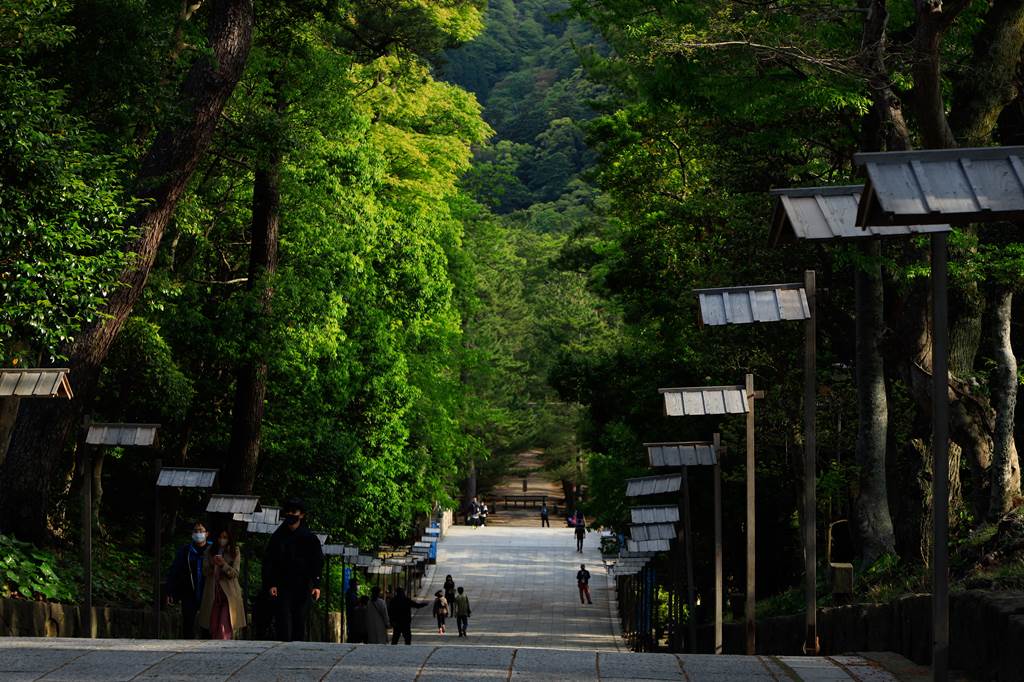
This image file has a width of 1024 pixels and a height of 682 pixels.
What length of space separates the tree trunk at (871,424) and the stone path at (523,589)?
11275mm

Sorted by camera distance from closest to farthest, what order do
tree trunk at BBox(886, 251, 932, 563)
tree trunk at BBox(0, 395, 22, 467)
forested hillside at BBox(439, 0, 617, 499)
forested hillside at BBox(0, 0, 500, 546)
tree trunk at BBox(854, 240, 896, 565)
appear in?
forested hillside at BBox(0, 0, 500, 546) → tree trunk at BBox(886, 251, 932, 563) → tree trunk at BBox(0, 395, 22, 467) → tree trunk at BBox(854, 240, 896, 565) → forested hillside at BBox(439, 0, 617, 499)

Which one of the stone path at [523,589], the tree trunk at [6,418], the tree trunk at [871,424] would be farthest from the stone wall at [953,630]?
the stone path at [523,589]

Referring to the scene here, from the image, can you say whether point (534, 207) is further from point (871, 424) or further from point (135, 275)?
point (135, 275)

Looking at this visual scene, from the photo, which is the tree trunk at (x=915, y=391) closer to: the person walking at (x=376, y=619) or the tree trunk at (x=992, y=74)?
the tree trunk at (x=992, y=74)

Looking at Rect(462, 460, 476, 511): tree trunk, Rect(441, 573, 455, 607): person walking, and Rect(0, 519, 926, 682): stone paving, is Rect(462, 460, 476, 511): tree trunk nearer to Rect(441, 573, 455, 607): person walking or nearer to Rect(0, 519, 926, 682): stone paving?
Rect(441, 573, 455, 607): person walking

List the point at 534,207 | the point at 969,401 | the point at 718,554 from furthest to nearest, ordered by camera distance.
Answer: the point at 534,207, the point at 718,554, the point at 969,401

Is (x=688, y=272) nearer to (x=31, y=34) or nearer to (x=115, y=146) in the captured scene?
(x=115, y=146)

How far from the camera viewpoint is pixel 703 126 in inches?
1047

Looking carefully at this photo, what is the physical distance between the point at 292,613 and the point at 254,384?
14.7 meters

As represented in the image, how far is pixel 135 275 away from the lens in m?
19.4

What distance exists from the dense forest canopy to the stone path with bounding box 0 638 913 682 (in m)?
4.92

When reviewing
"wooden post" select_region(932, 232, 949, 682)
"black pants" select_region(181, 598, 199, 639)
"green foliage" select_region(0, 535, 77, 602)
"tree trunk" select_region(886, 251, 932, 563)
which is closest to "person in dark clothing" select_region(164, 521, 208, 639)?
"black pants" select_region(181, 598, 199, 639)

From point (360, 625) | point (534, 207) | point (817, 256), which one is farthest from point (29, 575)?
point (534, 207)

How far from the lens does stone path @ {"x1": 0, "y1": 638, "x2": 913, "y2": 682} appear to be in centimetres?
905
